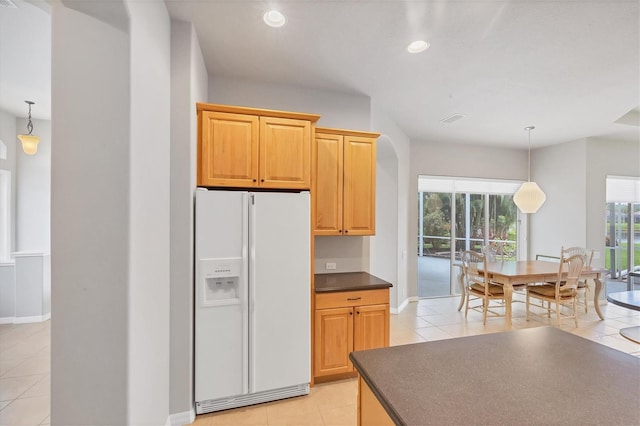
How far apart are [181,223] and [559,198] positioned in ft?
22.0

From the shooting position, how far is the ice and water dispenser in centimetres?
226

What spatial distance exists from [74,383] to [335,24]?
2664 mm

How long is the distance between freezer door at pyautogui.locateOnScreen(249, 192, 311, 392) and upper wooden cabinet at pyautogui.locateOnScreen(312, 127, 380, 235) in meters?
0.47

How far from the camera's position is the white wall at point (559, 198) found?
5344mm

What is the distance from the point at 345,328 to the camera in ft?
8.96

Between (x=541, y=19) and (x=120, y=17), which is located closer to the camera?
(x=120, y=17)

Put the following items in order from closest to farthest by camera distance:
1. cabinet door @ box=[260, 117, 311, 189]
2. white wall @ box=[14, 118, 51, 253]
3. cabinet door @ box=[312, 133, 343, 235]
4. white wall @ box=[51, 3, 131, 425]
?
1. white wall @ box=[51, 3, 131, 425]
2. cabinet door @ box=[260, 117, 311, 189]
3. cabinet door @ box=[312, 133, 343, 235]
4. white wall @ box=[14, 118, 51, 253]

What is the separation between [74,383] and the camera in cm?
132

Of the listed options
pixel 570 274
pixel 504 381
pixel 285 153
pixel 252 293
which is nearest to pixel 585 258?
pixel 570 274

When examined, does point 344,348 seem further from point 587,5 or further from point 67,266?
point 587,5

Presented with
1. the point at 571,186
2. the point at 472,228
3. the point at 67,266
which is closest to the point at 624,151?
the point at 571,186

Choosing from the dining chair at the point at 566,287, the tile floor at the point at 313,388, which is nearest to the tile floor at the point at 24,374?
the tile floor at the point at 313,388

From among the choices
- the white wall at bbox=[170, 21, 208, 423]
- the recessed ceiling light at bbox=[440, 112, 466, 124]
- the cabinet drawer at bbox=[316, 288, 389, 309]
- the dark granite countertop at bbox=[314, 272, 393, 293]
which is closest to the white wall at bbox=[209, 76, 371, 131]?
the white wall at bbox=[170, 21, 208, 423]

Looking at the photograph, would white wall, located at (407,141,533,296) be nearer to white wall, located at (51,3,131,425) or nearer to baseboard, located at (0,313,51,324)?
white wall, located at (51,3,131,425)
